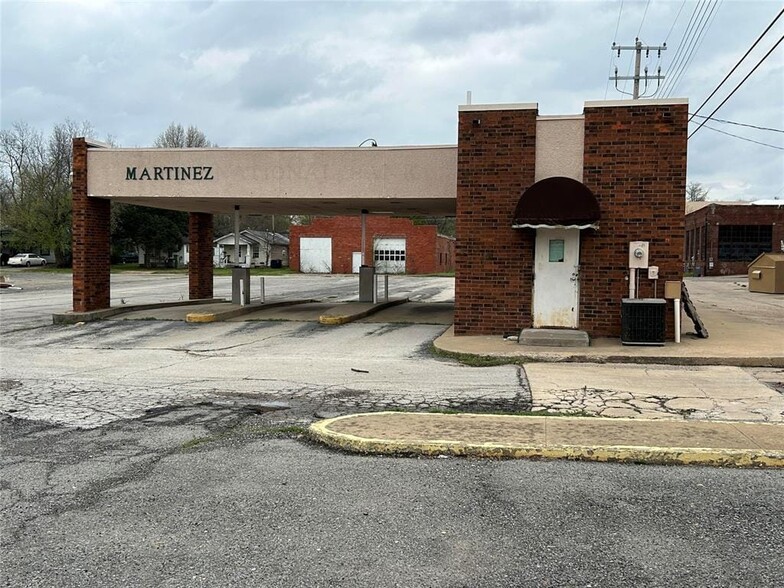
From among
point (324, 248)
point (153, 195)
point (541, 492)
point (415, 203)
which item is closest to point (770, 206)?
point (324, 248)

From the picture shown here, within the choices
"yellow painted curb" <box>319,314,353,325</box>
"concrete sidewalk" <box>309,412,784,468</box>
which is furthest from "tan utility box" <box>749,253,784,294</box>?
"concrete sidewalk" <box>309,412,784,468</box>

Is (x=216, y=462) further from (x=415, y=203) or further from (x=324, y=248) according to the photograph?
(x=324, y=248)

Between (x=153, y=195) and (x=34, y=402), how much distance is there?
30.3ft

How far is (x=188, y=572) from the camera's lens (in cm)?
363

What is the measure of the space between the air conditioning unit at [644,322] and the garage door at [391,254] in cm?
4878

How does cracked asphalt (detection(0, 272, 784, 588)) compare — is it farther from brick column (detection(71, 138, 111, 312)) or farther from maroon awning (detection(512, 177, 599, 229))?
brick column (detection(71, 138, 111, 312))

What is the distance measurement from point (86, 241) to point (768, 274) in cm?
2655

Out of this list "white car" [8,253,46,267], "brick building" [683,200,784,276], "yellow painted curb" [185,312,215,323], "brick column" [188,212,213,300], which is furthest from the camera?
"white car" [8,253,46,267]

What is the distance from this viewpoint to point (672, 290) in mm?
12031

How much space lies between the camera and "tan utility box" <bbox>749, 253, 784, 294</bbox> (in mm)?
27844

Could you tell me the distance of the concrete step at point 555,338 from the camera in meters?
11.8

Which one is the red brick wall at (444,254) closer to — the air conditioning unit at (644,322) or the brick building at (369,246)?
the brick building at (369,246)

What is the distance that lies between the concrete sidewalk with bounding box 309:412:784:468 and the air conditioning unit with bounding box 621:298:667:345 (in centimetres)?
512

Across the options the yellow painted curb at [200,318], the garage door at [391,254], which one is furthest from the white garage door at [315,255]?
the yellow painted curb at [200,318]
